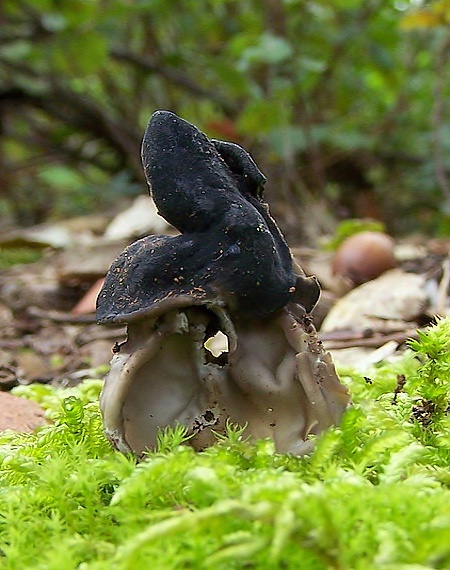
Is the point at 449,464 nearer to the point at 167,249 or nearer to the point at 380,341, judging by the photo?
the point at 167,249

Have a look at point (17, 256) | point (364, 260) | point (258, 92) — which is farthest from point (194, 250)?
point (17, 256)

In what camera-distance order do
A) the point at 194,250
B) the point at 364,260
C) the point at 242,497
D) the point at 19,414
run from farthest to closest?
1. the point at 364,260
2. the point at 19,414
3. the point at 194,250
4. the point at 242,497

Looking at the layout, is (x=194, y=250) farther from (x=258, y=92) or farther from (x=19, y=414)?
(x=258, y=92)

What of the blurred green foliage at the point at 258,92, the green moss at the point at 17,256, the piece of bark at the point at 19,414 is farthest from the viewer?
the green moss at the point at 17,256

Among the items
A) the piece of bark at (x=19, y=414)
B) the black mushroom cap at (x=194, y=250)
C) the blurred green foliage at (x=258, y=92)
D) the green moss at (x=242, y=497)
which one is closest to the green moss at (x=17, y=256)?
the blurred green foliage at (x=258, y=92)

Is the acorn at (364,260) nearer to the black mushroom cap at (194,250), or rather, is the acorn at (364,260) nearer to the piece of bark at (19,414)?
the piece of bark at (19,414)

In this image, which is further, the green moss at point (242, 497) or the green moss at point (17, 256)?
the green moss at point (17, 256)

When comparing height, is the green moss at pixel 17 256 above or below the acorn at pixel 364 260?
below
